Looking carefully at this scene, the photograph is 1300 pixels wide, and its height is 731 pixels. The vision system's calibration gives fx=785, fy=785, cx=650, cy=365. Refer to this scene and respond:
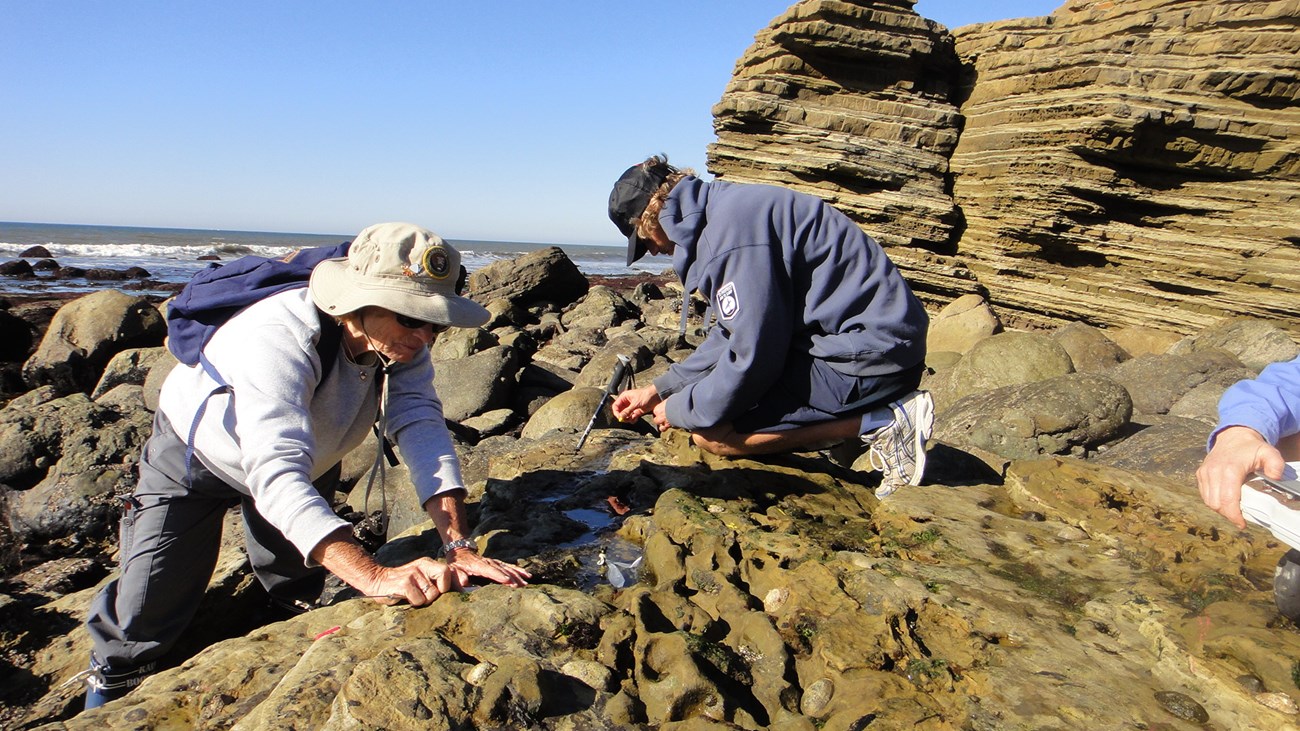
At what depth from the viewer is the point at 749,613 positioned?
8.48 feet

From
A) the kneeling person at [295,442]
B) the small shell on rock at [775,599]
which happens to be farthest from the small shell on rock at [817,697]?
the kneeling person at [295,442]

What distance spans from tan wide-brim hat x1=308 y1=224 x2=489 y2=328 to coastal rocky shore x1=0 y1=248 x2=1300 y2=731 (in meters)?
0.97

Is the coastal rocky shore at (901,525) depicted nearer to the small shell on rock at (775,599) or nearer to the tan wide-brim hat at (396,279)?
the small shell on rock at (775,599)

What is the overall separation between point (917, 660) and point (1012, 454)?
429 centimetres

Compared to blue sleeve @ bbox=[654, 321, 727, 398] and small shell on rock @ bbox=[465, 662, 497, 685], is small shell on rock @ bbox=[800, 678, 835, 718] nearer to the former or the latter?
small shell on rock @ bbox=[465, 662, 497, 685]

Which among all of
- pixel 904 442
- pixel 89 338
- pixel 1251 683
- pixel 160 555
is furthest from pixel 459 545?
pixel 89 338

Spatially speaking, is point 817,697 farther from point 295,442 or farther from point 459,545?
point 295,442

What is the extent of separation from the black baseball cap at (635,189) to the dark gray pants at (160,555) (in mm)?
2033

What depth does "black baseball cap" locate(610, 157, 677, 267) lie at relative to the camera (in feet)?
12.2

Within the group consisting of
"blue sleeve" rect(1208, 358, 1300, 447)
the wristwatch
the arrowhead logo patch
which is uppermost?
the arrowhead logo patch

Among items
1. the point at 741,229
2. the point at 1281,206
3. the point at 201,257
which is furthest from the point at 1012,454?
the point at 201,257

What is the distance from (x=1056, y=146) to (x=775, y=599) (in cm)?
1109

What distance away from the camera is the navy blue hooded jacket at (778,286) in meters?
3.42

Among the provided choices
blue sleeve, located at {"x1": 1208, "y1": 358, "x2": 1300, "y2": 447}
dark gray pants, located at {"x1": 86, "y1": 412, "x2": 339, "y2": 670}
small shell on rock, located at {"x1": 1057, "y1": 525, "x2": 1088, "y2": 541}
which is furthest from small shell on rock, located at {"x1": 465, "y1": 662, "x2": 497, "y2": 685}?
A: small shell on rock, located at {"x1": 1057, "y1": 525, "x2": 1088, "y2": 541}
